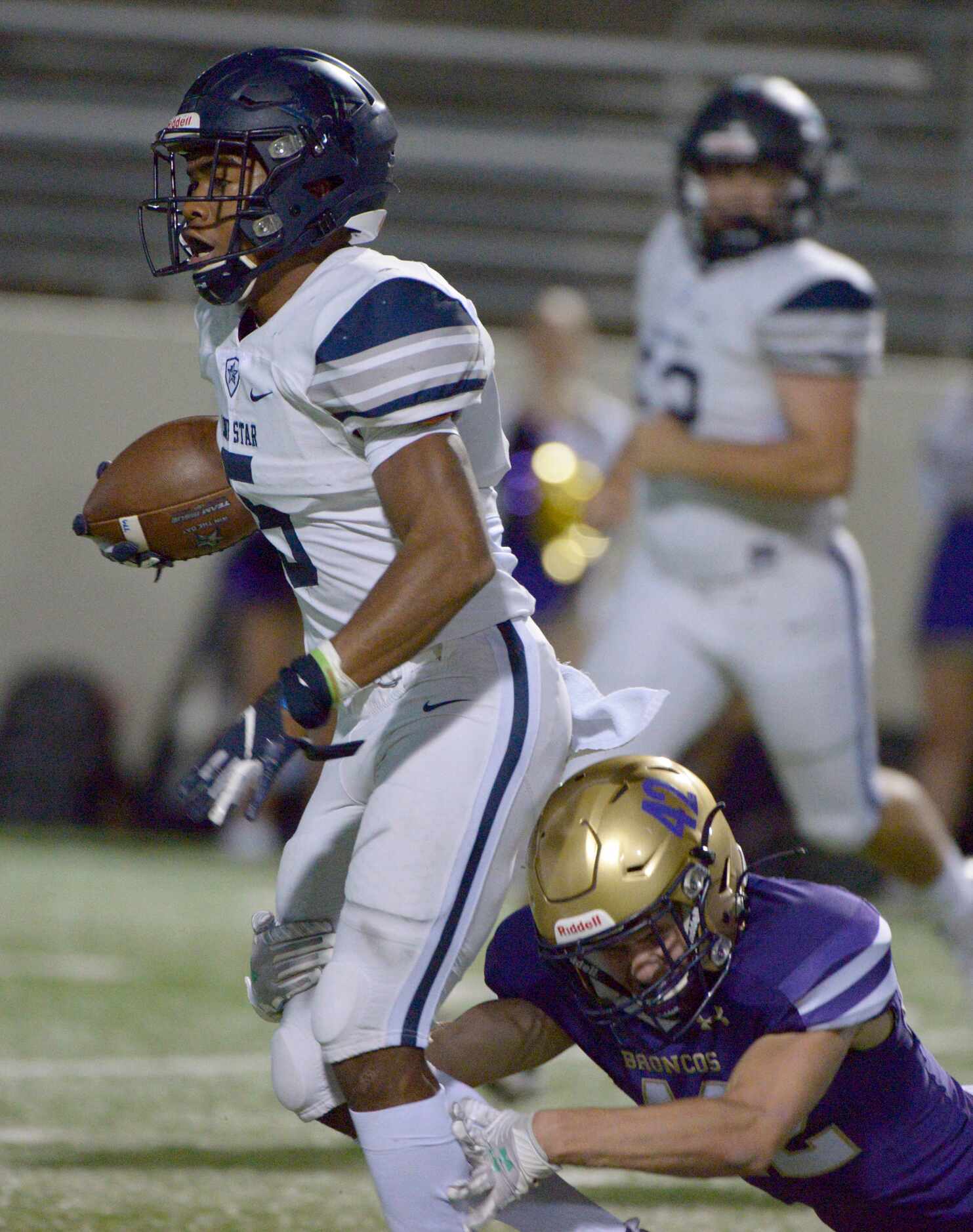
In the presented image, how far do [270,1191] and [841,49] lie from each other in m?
7.23

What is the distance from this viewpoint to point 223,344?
2.48 meters

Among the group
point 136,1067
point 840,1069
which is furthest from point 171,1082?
point 840,1069

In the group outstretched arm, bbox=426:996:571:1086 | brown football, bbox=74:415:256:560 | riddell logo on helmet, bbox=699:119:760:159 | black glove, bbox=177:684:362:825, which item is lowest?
outstretched arm, bbox=426:996:571:1086

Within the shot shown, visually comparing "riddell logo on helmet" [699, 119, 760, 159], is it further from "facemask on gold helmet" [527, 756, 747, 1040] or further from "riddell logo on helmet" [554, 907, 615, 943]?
"riddell logo on helmet" [554, 907, 615, 943]

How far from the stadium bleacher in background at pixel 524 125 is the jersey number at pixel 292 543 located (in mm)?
5979

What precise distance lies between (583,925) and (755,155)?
247cm

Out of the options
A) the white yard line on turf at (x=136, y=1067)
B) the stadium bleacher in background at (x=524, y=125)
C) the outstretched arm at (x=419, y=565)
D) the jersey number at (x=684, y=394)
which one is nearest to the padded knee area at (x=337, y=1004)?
the outstretched arm at (x=419, y=565)

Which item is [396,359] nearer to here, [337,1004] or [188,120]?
[188,120]

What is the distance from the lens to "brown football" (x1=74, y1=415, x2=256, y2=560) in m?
2.52

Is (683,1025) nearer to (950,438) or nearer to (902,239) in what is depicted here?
(950,438)

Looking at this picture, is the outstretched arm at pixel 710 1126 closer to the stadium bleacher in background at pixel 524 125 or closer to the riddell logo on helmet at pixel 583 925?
the riddell logo on helmet at pixel 583 925

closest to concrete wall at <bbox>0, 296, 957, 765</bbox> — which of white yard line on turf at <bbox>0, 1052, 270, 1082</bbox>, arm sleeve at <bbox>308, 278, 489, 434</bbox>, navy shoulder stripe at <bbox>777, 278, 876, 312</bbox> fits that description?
white yard line on turf at <bbox>0, 1052, 270, 1082</bbox>

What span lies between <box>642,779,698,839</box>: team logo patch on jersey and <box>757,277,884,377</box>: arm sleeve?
6.42ft

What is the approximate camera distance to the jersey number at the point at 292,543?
2.40 metres
